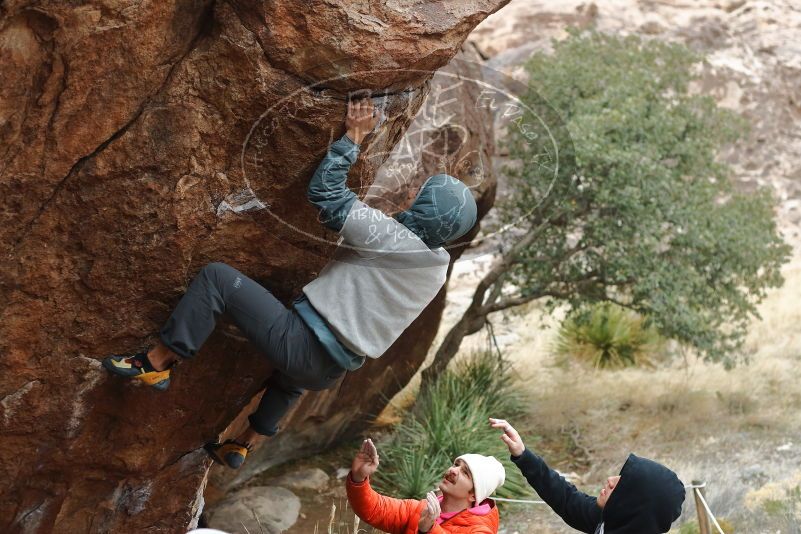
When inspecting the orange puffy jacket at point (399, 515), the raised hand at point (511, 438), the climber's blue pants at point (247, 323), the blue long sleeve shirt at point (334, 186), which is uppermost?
the blue long sleeve shirt at point (334, 186)

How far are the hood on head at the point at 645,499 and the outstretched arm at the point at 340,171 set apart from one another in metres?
1.59

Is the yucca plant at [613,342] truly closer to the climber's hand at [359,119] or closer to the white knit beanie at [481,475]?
the white knit beanie at [481,475]

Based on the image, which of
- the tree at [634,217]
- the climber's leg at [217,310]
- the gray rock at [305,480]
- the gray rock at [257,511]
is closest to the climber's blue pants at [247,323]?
the climber's leg at [217,310]

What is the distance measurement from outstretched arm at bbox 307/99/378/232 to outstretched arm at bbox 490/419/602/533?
113 cm

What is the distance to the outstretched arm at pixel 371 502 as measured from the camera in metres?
4.38

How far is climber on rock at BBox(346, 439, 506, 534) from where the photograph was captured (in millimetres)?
4352

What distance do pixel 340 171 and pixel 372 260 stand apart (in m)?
0.43

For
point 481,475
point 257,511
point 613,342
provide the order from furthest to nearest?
1. point 613,342
2. point 257,511
3. point 481,475

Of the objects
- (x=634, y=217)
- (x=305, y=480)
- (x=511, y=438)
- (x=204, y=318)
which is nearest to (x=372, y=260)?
(x=204, y=318)

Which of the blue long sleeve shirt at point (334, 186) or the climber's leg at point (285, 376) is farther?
the climber's leg at point (285, 376)

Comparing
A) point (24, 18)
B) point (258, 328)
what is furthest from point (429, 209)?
point (24, 18)

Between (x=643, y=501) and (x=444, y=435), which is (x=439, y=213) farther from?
(x=444, y=435)

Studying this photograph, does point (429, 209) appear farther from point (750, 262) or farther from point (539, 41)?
point (539, 41)

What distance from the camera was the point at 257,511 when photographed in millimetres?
7656
